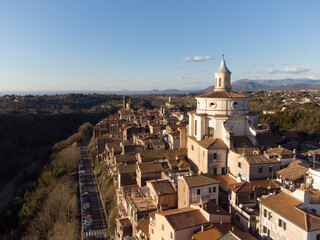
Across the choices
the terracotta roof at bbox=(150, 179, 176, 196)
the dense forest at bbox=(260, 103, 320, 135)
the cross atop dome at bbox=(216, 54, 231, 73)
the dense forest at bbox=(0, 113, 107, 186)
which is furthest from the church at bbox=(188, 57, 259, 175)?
the dense forest at bbox=(0, 113, 107, 186)

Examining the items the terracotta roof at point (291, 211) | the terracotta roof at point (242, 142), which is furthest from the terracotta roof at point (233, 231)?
the terracotta roof at point (242, 142)

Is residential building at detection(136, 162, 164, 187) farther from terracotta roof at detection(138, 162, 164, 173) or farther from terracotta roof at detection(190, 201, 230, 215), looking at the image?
terracotta roof at detection(190, 201, 230, 215)

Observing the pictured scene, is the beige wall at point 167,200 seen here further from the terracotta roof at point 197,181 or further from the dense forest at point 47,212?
the dense forest at point 47,212

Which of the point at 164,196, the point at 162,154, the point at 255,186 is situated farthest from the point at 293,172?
the point at 162,154

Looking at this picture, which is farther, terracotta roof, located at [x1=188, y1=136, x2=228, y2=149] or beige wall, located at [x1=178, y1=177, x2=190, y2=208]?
terracotta roof, located at [x1=188, y1=136, x2=228, y2=149]

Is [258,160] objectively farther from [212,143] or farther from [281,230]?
[281,230]

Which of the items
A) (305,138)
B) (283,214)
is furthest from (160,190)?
(305,138)
